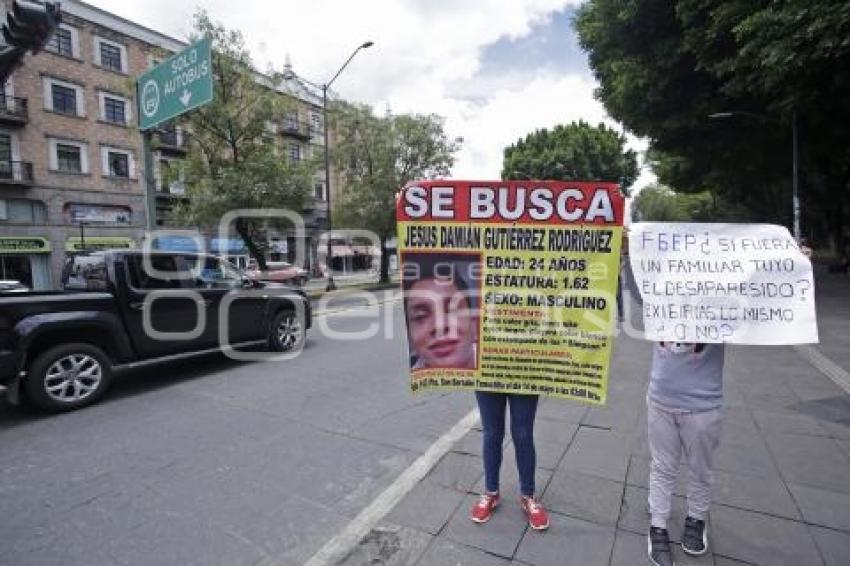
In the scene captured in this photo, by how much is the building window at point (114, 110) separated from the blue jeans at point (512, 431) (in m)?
29.8

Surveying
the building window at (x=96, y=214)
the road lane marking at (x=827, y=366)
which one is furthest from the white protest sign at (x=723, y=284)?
the building window at (x=96, y=214)

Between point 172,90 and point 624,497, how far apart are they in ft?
31.8

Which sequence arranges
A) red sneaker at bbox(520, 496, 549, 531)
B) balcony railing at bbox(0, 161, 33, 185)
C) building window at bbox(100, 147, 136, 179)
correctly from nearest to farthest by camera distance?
1. red sneaker at bbox(520, 496, 549, 531)
2. balcony railing at bbox(0, 161, 33, 185)
3. building window at bbox(100, 147, 136, 179)

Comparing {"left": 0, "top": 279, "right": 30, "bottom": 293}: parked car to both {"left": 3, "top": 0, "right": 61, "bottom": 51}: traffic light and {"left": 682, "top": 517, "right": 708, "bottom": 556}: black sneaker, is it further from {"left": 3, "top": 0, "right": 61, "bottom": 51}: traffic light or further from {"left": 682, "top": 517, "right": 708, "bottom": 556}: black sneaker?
{"left": 682, "top": 517, "right": 708, "bottom": 556}: black sneaker

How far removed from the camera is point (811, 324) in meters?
2.45

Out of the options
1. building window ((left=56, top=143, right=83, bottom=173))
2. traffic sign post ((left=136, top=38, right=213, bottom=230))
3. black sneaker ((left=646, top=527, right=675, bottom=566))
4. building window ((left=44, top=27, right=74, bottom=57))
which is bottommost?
black sneaker ((left=646, top=527, right=675, bottom=566))

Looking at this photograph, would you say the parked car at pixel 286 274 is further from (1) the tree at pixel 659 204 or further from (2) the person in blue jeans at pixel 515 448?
(1) the tree at pixel 659 204

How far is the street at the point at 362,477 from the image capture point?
9.01ft

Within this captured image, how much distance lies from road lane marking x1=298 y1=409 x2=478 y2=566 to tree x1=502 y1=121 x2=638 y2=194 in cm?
3293

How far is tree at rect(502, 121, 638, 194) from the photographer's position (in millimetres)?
35781

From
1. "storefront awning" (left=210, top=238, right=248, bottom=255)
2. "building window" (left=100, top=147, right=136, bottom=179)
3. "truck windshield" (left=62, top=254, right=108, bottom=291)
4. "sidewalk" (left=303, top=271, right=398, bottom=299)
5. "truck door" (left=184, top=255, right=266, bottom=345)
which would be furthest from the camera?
"storefront awning" (left=210, top=238, right=248, bottom=255)

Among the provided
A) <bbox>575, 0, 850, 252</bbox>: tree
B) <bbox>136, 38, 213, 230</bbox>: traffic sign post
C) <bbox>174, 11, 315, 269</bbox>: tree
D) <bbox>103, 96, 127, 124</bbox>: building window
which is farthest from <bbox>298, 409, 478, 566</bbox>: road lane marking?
<bbox>103, 96, 127, 124</bbox>: building window

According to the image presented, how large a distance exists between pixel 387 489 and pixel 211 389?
3442 millimetres

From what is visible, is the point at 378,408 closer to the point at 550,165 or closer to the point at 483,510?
the point at 483,510
